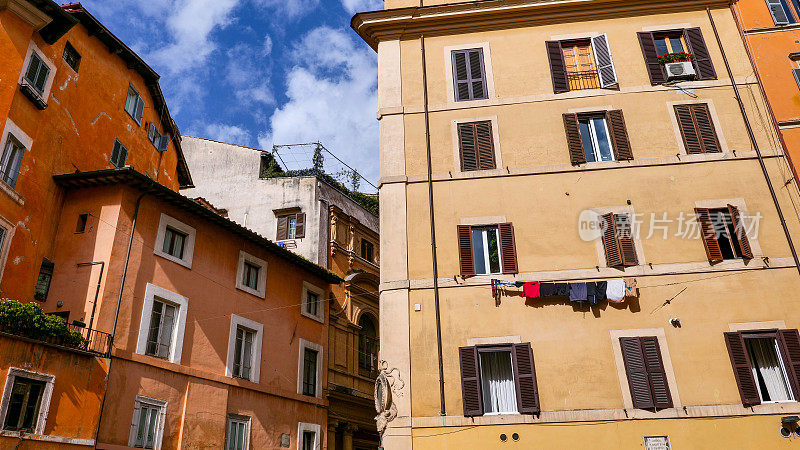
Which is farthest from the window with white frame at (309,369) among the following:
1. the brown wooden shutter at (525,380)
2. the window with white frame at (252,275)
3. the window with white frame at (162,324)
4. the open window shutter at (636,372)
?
the open window shutter at (636,372)

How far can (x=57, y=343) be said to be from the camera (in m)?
15.3

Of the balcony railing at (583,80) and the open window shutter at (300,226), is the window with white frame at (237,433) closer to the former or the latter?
the open window shutter at (300,226)

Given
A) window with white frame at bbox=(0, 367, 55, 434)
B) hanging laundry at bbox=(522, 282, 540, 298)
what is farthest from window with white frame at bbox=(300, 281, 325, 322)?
hanging laundry at bbox=(522, 282, 540, 298)

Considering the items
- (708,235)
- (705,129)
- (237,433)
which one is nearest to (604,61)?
(705,129)

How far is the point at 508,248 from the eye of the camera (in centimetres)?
1574

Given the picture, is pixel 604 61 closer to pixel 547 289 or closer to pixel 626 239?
pixel 626 239

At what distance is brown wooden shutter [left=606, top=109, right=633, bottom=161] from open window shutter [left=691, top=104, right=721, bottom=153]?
1938mm

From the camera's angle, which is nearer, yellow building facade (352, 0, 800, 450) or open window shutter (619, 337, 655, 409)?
open window shutter (619, 337, 655, 409)

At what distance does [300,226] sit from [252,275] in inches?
217

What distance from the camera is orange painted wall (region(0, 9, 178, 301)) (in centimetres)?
1672

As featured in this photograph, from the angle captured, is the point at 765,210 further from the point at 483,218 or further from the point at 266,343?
the point at 266,343

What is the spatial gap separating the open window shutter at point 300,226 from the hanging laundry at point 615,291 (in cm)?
1584

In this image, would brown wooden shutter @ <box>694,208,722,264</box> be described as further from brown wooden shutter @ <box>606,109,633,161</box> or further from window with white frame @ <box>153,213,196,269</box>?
window with white frame @ <box>153,213,196,269</box>

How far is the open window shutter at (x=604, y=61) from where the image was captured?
17688 mm
